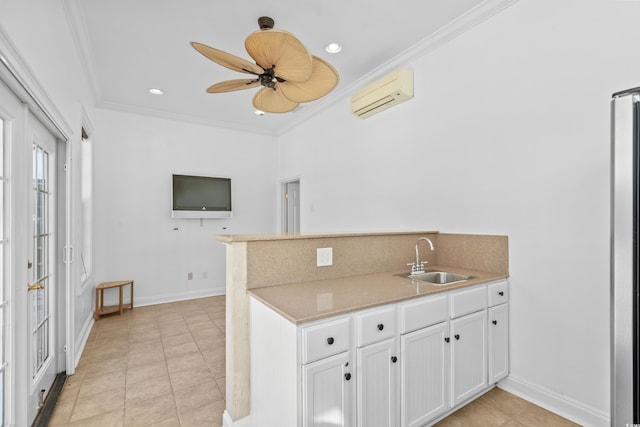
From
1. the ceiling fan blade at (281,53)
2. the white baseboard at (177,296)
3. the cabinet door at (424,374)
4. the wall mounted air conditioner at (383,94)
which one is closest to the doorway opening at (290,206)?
the white baseboard at (177,296)

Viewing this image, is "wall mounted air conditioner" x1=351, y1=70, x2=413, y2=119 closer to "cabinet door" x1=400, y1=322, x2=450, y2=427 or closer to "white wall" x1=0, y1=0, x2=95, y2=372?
"cabinet door" x1=400, y1=322, x2=450, y2=427

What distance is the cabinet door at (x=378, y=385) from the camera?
1.50 metres

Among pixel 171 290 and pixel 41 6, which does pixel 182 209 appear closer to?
pixel 171 290

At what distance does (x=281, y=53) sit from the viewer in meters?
1.93

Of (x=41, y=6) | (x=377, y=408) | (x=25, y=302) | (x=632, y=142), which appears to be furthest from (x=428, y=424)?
(x=41, y=6)

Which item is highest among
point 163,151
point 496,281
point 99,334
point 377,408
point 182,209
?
point 163,151

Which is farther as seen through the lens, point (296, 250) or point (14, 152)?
point (296, 250)

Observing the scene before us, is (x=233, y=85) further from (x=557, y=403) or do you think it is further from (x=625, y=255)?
(x=557, y=403)

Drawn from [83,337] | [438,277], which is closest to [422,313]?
[438,277]

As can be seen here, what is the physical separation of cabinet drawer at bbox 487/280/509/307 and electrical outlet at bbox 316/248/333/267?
1143 mm

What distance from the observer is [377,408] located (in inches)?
60.6

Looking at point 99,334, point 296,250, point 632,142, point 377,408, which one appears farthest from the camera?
point 99,334

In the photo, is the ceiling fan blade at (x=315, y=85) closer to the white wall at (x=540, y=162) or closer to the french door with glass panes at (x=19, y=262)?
the white wall at (x=540, y=162)

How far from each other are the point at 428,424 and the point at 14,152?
278 cm
